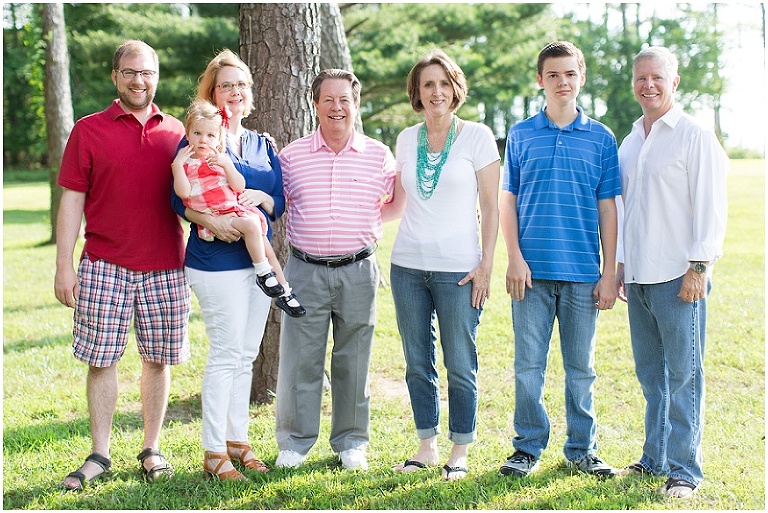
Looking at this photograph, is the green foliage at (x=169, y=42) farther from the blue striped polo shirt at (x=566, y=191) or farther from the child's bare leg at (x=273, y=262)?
the blue striped polo shirt at (x=566, y=191)

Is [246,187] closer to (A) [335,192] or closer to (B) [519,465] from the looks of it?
(A) [335,192]

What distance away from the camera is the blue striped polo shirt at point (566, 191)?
351 cm

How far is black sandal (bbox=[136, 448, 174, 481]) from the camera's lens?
3763 mm

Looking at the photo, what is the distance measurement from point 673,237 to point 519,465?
1.24 m

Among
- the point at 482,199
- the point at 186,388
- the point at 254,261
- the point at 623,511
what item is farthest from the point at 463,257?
the point at 186,388

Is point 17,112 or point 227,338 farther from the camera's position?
point 17,112

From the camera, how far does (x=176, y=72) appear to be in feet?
60.5

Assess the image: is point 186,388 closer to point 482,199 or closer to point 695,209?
point 482,199

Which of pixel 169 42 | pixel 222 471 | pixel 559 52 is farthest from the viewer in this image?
pixel 169 42

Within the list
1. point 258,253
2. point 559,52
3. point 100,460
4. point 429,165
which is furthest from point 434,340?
point 100,460

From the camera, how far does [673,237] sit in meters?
3.42

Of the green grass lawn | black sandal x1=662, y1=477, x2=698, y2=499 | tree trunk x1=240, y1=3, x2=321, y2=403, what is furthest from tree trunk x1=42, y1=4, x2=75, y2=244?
black sandal x1=662, y1=477, x2=698, y2=499

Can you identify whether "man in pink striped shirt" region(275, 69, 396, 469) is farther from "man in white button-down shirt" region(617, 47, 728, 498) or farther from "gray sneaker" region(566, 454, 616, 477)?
"man in white button-down shirt" region(617, 47, 728, 498)

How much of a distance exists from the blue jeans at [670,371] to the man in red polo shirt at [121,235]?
6.95ft
